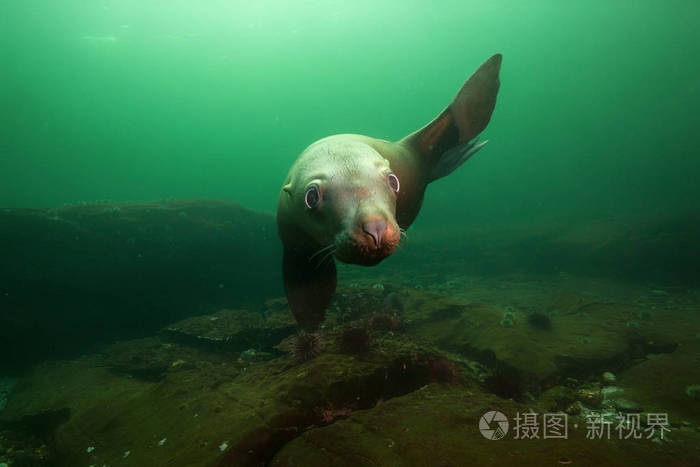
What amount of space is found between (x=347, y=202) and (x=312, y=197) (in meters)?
0.42

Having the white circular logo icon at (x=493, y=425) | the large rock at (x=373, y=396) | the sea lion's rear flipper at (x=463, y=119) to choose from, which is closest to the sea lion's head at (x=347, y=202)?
the large rock at (x=373, y=396)

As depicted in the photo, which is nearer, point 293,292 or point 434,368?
point 434,368

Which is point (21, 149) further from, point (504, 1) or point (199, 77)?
point (504, 1)

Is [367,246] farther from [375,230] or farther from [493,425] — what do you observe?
[493,425]

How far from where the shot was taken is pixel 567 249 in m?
16.5

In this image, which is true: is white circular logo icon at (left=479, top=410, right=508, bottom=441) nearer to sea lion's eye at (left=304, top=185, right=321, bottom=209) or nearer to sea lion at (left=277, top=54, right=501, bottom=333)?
sea lion at (left=277, top=54, right=501, bottom=333)

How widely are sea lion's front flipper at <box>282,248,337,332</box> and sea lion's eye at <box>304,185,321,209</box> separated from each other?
1.66m

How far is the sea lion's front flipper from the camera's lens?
4.16 meters

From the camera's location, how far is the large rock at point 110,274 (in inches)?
331

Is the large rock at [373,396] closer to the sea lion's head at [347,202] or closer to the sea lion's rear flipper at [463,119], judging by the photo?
the sea lion's head at [347,202]

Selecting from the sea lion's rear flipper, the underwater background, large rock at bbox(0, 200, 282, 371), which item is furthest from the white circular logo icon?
large rock at bbox(0, 200, 282, 371)

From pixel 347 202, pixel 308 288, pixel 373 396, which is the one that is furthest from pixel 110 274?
pixel 347 202

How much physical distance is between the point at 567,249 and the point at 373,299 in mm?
14060

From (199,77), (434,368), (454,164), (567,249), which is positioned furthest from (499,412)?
(199,77)
